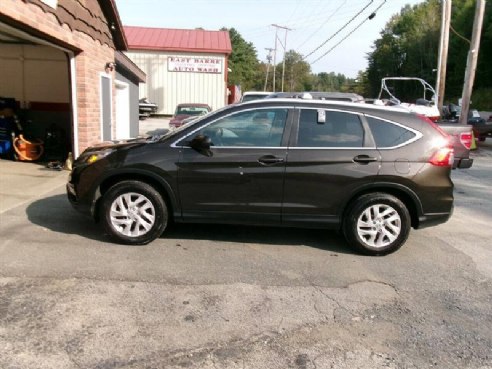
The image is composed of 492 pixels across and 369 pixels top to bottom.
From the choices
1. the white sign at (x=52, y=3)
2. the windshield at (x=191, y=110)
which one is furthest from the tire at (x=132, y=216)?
the windshield at (x=191, y=110)

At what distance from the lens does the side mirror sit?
5057mm

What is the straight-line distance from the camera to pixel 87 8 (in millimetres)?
9367

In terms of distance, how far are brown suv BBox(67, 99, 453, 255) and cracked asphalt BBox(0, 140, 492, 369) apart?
1.18 feet

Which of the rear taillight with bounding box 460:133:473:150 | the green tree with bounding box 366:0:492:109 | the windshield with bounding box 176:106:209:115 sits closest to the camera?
the rear taillight with bounding box 460:133:473:150

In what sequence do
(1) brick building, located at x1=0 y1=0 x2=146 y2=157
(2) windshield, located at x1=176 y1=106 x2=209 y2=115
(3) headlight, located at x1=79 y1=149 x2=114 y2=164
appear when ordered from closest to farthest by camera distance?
(3) headlight, located at x1=79 y1=149 x2=114 y2=164 < (1) brick building, located at x1=0 y1=0 x2=146 y2=157 < (2) windshield, located at x1=176 y1=106 x2=209 y2=115

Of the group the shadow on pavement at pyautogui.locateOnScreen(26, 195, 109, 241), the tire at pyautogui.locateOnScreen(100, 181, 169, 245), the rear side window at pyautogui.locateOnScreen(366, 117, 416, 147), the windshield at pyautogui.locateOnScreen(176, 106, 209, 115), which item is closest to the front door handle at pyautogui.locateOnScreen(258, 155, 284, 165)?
the rear side window at pyautogui.locateOnScreen(366, 117, 416, 147)

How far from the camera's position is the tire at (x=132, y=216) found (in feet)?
17.0

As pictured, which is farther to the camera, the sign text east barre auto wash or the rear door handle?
the sign text east barre auto wash

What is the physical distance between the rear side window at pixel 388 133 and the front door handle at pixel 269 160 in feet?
3.53

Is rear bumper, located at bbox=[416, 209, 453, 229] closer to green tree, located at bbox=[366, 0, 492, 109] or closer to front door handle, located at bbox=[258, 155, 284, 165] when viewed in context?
front door handle, located at bbox=[258, 155, 284, 165]

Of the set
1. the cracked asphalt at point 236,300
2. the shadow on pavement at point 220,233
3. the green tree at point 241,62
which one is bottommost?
the cracked asphalt at point 236,300

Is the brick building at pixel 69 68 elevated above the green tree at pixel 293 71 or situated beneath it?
situated beneath

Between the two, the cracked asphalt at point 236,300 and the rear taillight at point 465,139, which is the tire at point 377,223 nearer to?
the cracked asphalt at point 236,300

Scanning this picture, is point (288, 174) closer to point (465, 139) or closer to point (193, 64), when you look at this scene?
point (465, 139)
